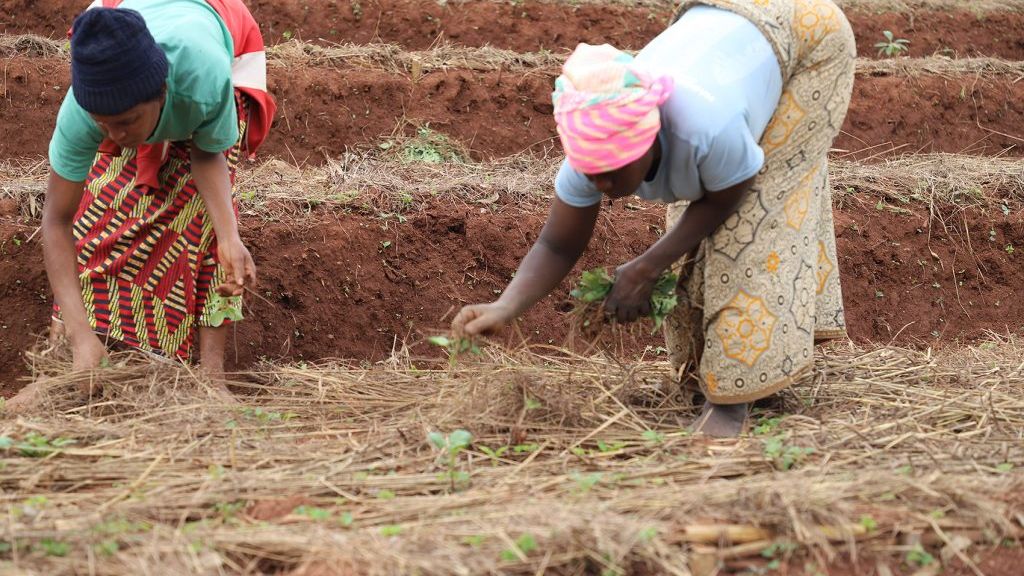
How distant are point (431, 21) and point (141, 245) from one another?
525cm

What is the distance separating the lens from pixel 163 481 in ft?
10.4

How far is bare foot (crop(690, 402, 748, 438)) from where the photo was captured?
143 inches

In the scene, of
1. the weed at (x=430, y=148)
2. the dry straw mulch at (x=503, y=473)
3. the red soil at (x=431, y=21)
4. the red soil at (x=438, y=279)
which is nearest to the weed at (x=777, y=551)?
the dry straw mulch at (x=503, y=473)

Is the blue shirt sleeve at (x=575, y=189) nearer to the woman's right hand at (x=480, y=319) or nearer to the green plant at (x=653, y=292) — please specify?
the green plant at (x=653, y=292)

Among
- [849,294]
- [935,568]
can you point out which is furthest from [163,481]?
[849,294]

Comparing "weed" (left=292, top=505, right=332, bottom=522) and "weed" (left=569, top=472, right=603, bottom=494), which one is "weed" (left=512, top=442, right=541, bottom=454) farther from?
"weed" (left=292, top=505, right=332, bottom=522)

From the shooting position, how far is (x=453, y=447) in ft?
10.6

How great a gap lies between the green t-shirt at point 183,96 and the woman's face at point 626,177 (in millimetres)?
1374

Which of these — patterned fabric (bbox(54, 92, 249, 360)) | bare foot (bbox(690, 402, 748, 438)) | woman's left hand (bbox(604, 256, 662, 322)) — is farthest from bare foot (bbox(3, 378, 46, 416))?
bare foot (bbox(690, 402, 748, 438))

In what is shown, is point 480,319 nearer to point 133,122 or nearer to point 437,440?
point 437,440

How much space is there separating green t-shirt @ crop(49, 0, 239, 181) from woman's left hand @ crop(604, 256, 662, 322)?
1.45m

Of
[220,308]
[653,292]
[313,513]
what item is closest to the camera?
[313,513]

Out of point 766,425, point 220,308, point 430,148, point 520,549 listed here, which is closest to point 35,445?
point 220,308

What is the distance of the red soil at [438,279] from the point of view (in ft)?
17.2
